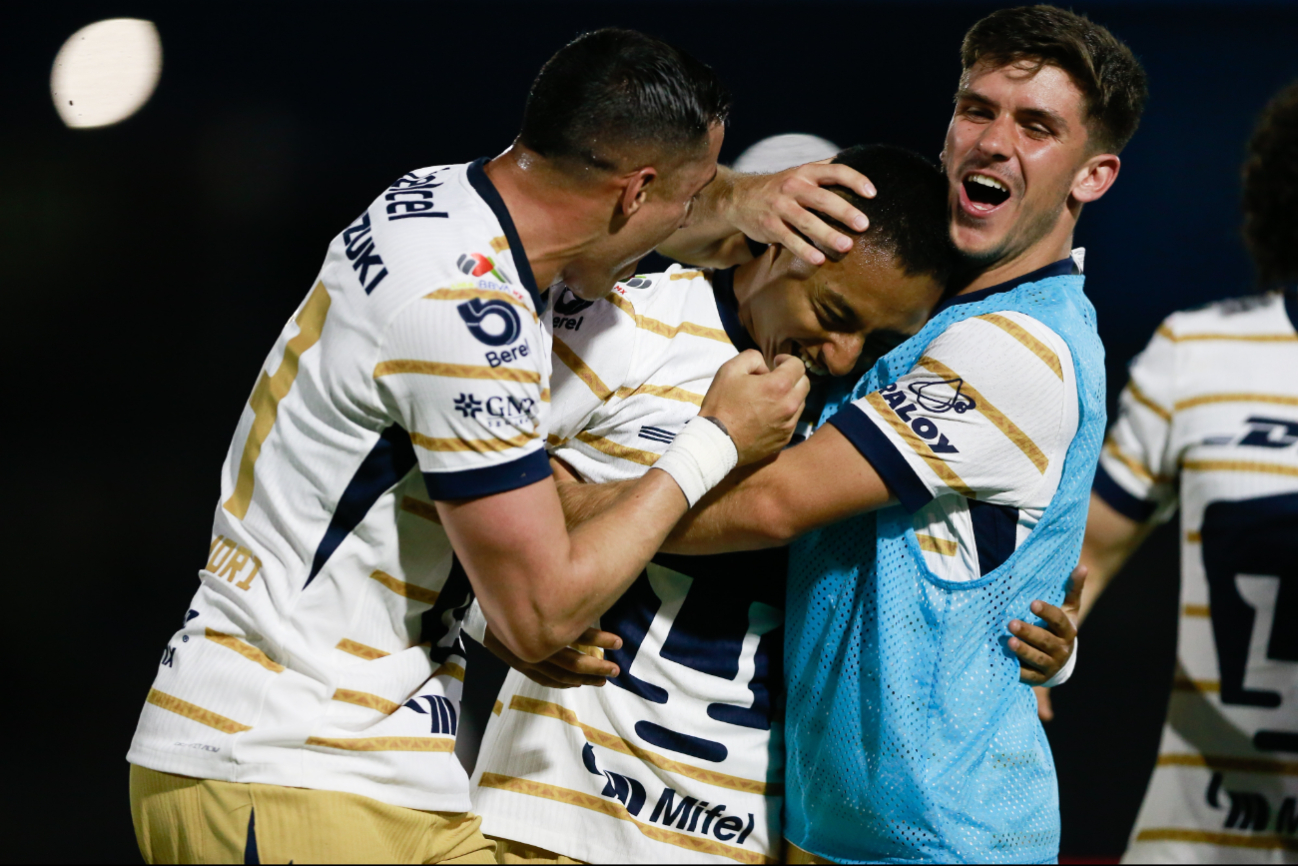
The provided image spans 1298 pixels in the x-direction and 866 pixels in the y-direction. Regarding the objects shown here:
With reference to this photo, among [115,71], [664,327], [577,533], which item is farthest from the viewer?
[115,71]

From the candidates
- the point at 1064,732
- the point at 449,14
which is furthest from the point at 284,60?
the point at 1064,732

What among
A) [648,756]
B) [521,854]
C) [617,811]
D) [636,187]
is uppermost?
[636,187]

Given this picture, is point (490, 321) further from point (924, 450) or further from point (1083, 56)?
point (1083, 56)

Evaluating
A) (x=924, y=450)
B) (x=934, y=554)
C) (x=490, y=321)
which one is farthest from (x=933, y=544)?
(x=490, y=321)

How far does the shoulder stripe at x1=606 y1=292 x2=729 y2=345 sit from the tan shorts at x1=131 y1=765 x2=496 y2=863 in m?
0.86

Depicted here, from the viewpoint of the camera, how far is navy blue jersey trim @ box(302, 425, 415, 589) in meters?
1.50

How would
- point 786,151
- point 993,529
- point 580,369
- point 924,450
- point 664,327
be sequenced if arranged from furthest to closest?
point 786,151 → point 664,327 → point 580,369 → point 993,529 → point 924,450

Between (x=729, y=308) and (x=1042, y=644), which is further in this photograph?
(x=729, y=308)

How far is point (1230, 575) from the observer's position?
1548mm

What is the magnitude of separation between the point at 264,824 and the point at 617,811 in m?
0.65

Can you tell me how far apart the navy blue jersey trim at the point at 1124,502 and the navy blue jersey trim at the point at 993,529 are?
169 millimetres

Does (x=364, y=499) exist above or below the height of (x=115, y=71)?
below

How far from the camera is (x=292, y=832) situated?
4.83 ft

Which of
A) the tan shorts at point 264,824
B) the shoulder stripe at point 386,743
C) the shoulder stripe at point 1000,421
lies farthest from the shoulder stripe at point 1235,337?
the tan shorts at point 264,824
